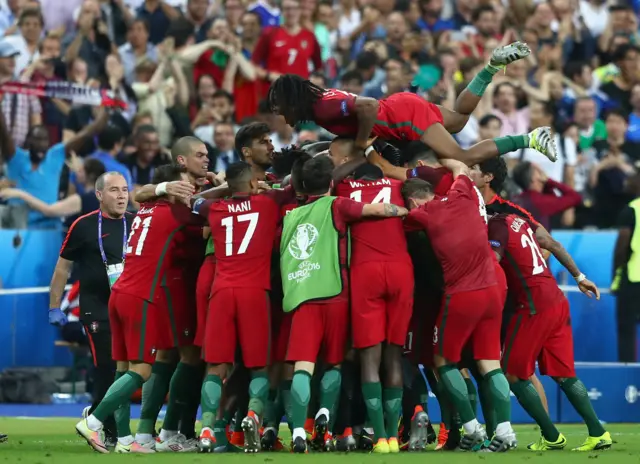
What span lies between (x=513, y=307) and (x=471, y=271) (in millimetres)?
1144

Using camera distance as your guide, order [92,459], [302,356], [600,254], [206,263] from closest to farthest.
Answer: [92,459] → [302,356] → [206,263] → [600,254]

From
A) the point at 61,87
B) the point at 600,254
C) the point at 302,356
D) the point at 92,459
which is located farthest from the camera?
the point at 61,87

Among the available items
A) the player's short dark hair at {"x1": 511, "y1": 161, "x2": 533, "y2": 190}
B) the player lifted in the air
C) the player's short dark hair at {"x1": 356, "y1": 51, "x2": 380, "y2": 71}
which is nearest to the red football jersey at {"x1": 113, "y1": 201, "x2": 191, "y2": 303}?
the player lifted in the air

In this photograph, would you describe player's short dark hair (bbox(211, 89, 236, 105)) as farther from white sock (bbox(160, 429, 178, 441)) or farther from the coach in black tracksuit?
white sock (bbox(160, 429, 178, 441))

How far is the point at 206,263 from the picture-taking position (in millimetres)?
11602

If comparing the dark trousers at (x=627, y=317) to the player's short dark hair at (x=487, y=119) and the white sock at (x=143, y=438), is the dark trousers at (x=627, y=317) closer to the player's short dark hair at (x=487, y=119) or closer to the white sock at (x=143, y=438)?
the player's short dark hair at (x=487, y=119)

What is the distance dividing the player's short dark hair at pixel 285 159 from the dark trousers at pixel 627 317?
5.23m

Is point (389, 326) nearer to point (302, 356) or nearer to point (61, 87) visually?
point (302, 356)

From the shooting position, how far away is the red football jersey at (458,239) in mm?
11062

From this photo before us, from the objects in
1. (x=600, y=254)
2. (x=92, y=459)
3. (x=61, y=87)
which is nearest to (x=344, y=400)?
(x=92, y=459)

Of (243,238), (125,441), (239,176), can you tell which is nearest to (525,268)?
(243,238)

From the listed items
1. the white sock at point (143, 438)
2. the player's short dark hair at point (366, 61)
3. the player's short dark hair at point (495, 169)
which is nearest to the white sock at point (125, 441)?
the white sock at point (143, 438)

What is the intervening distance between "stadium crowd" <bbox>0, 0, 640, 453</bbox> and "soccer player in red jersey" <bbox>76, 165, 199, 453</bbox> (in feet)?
Result: 0.06

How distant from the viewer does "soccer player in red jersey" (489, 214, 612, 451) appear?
11641 millimetres
